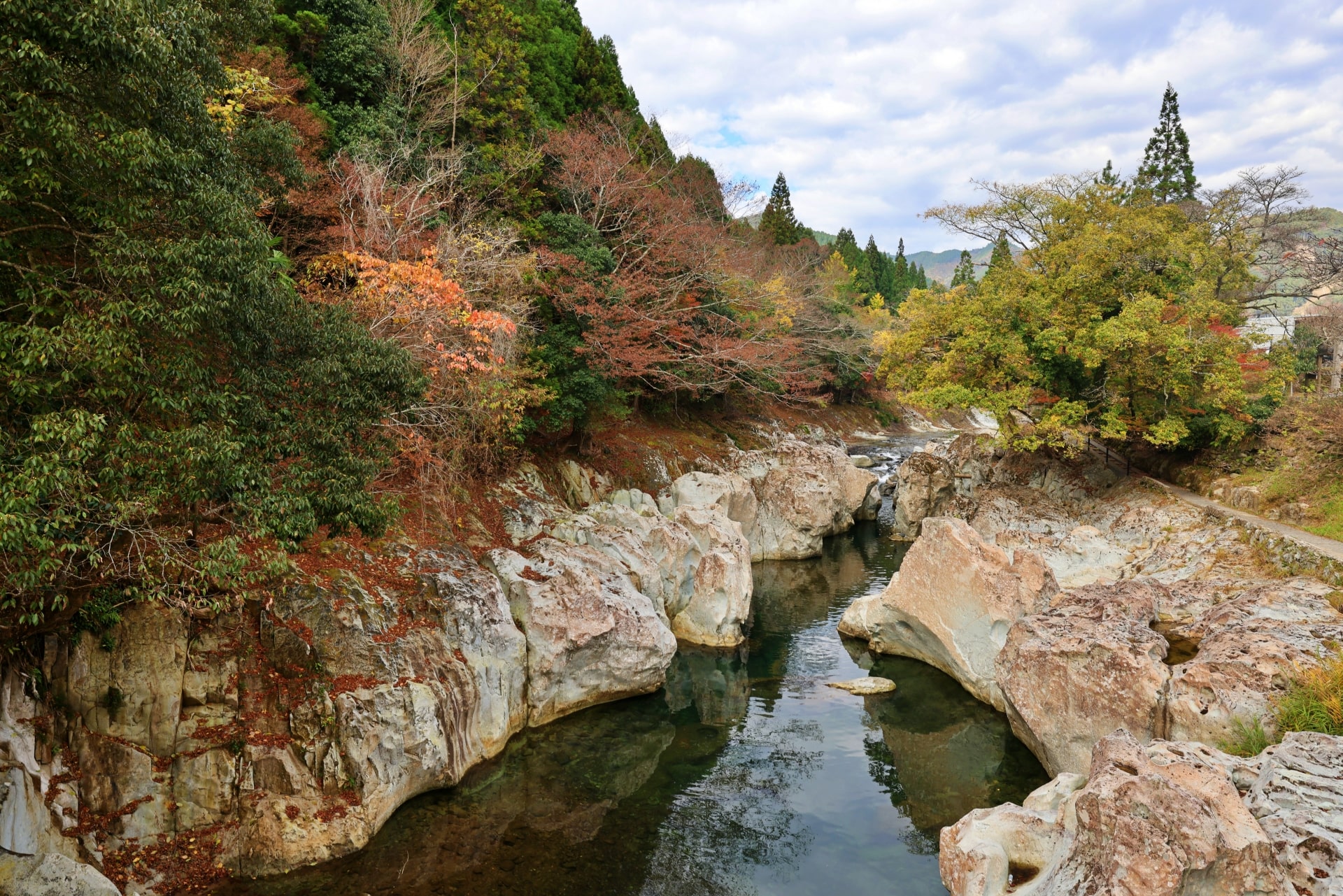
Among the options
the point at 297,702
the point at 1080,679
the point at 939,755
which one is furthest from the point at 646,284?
the point at 1080,679

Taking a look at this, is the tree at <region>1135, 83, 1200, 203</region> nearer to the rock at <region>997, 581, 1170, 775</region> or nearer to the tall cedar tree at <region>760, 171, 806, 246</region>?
the tall cedar tree at <region>760, 171, 806, 246</region>

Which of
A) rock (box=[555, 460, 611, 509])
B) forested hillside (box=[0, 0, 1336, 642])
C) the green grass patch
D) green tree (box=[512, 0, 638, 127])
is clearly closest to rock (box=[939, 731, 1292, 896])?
the green grass patch

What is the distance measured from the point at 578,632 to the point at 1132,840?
1013cm

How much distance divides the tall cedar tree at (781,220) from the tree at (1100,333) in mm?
29973

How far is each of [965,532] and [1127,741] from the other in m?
9.29

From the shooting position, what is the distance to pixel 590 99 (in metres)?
37.1

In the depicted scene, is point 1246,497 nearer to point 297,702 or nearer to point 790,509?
point 790,509

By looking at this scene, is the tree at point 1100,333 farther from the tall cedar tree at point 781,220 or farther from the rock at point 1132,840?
the tall cedar tree at point 781,220

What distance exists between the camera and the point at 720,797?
12.7m

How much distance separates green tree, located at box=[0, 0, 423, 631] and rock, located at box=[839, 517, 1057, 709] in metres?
13.4

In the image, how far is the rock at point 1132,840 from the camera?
275 inches

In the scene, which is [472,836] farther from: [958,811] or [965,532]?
[965,532]

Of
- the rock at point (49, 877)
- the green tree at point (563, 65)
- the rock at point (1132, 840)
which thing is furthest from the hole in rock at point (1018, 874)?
the green tree at point (563, 65)

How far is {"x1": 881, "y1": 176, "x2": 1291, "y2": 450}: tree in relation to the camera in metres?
22.9
